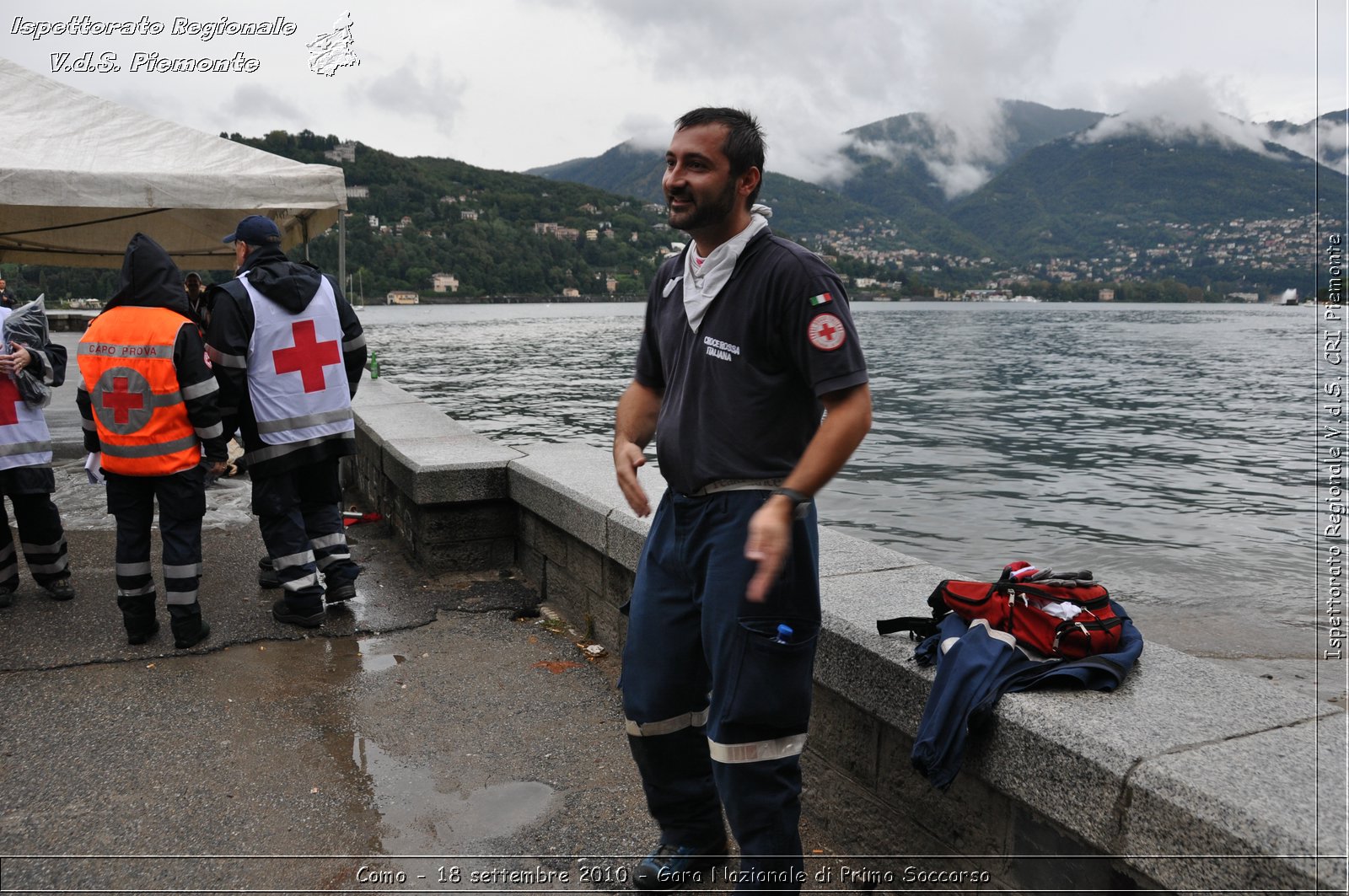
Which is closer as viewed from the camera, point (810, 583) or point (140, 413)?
point (810, 583)

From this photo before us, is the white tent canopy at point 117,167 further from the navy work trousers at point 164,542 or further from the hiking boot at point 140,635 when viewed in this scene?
the hiking boot at point 140,635

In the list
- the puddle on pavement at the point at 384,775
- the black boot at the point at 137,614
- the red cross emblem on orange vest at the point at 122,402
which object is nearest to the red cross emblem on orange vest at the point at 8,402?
the red cross emblem on orange vest at the point at 122,402

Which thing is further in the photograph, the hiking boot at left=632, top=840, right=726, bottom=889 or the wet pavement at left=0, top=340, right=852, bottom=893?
the wet pavement at left=0, top=340, right=852, bottom=893

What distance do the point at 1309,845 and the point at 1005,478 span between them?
681 inches

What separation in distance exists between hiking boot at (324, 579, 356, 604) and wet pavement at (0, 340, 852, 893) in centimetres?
11

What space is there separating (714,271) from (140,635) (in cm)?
386

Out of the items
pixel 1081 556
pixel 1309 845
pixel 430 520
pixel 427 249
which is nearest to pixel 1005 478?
pixel 1081 556

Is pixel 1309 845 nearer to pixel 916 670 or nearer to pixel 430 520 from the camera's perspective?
pixel 916 670

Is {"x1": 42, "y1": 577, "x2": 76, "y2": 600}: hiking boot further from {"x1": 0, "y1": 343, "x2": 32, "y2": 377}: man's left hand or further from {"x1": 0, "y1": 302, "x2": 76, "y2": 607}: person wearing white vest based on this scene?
{"x1": 0, "y1": 343, "x2": 32, "y2": 377}: man's left hand

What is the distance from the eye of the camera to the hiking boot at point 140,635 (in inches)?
195

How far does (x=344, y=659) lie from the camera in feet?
15.9

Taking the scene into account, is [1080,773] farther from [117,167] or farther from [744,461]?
[117,167]

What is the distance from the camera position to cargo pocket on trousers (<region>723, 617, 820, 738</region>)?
2.46 m

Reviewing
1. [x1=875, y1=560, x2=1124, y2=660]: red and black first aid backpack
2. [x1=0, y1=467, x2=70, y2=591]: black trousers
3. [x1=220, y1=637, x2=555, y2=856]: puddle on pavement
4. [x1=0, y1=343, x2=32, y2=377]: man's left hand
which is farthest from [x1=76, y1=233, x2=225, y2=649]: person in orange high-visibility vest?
[x1=875, y1=560, x2=1124, y2=660]: red and black first aid backpack
